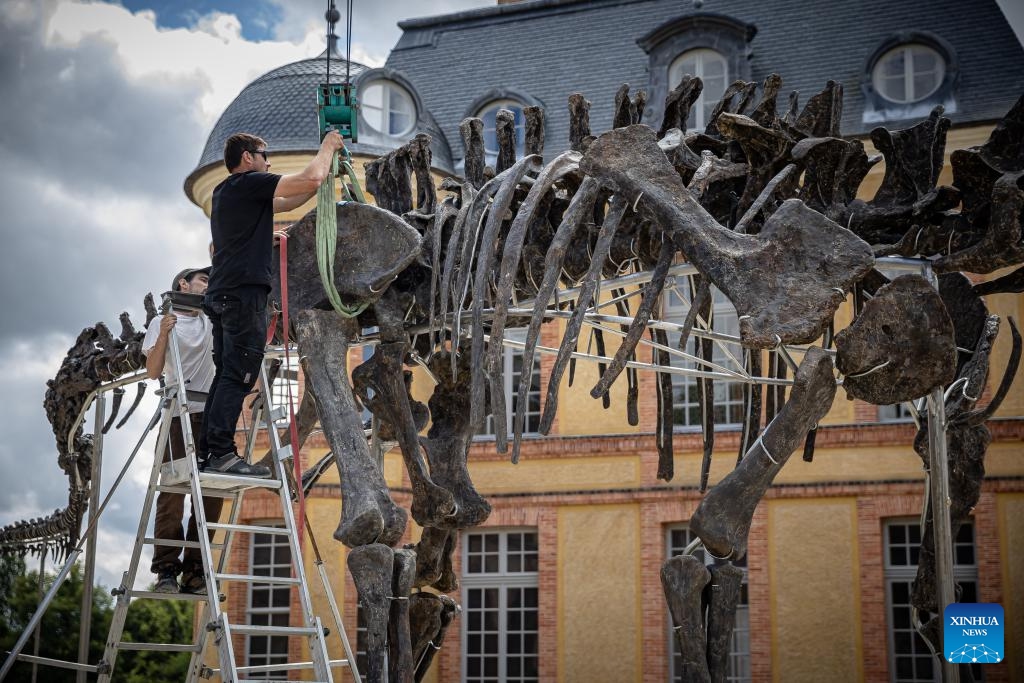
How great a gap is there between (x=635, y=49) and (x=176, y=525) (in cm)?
1532

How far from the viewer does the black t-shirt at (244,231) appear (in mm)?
7543

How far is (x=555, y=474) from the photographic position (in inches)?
805

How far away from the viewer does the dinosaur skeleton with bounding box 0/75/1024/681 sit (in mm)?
6258

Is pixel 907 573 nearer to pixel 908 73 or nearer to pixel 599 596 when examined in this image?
pixel 599 596

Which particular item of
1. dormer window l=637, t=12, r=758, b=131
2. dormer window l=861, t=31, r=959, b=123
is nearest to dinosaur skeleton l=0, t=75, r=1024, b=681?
dormer window l=861, t=31, r=959, b=123

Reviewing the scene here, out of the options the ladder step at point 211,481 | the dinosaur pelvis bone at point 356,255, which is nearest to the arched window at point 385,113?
the dinosaur pelvis bone at point 356,255

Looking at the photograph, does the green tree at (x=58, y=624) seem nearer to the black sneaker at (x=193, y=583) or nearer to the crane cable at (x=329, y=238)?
the black sneaker at (x=193, y=583)

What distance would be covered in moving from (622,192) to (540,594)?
13.8 m

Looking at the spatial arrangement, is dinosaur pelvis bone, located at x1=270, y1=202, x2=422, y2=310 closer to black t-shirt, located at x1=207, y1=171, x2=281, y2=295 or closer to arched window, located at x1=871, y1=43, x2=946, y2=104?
black t-shirt, located at x1=207, y1=171, x2=281, y2=295

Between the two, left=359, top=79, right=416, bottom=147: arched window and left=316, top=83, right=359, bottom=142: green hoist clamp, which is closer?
left=316, top=83, right=359, bottom=142: green hoist clamp

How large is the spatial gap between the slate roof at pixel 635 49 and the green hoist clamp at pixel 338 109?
12.7 m

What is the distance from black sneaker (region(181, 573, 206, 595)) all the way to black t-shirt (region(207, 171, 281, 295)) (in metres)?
2.21

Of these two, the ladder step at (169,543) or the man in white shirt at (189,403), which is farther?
the man in white shirt at (189,403)

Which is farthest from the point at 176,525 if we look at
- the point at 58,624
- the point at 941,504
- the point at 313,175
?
the point at 58,624
